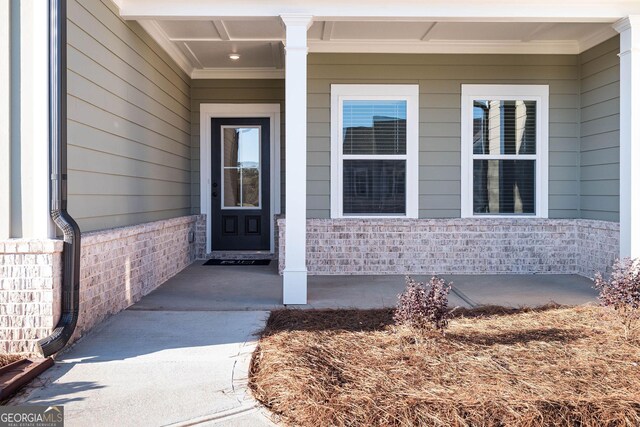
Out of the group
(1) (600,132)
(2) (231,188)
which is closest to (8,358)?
(2) (231,188)

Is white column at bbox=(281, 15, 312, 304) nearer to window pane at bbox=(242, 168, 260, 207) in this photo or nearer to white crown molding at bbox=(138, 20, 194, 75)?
white crown molding at bbox=(138, 20, 194, 75)

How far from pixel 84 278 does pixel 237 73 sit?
468 cm

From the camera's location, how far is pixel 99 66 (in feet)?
15.1

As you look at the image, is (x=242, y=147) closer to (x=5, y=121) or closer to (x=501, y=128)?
(x=501, y=128)

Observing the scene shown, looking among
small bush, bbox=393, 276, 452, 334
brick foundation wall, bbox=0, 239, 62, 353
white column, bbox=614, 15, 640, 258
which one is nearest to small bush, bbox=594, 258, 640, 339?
white column, bbox=614, 15, 640, 258

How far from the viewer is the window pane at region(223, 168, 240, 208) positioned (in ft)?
27.3

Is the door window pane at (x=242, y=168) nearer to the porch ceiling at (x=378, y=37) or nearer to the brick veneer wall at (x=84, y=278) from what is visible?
the porch ceiling at (x=378, y=37)

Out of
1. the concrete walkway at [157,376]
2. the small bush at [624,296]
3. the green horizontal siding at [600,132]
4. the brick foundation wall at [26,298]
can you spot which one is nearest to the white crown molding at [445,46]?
the green horizontal siding at [600,132]

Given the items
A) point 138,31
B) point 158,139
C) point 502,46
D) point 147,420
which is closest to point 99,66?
point 138,31

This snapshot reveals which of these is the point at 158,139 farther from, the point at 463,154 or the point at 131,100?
the point at 463,154

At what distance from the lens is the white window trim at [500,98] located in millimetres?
6918

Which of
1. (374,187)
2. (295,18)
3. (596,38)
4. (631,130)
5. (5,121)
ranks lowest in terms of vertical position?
(374,187)

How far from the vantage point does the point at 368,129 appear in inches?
271

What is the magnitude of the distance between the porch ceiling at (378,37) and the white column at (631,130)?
75 cm
